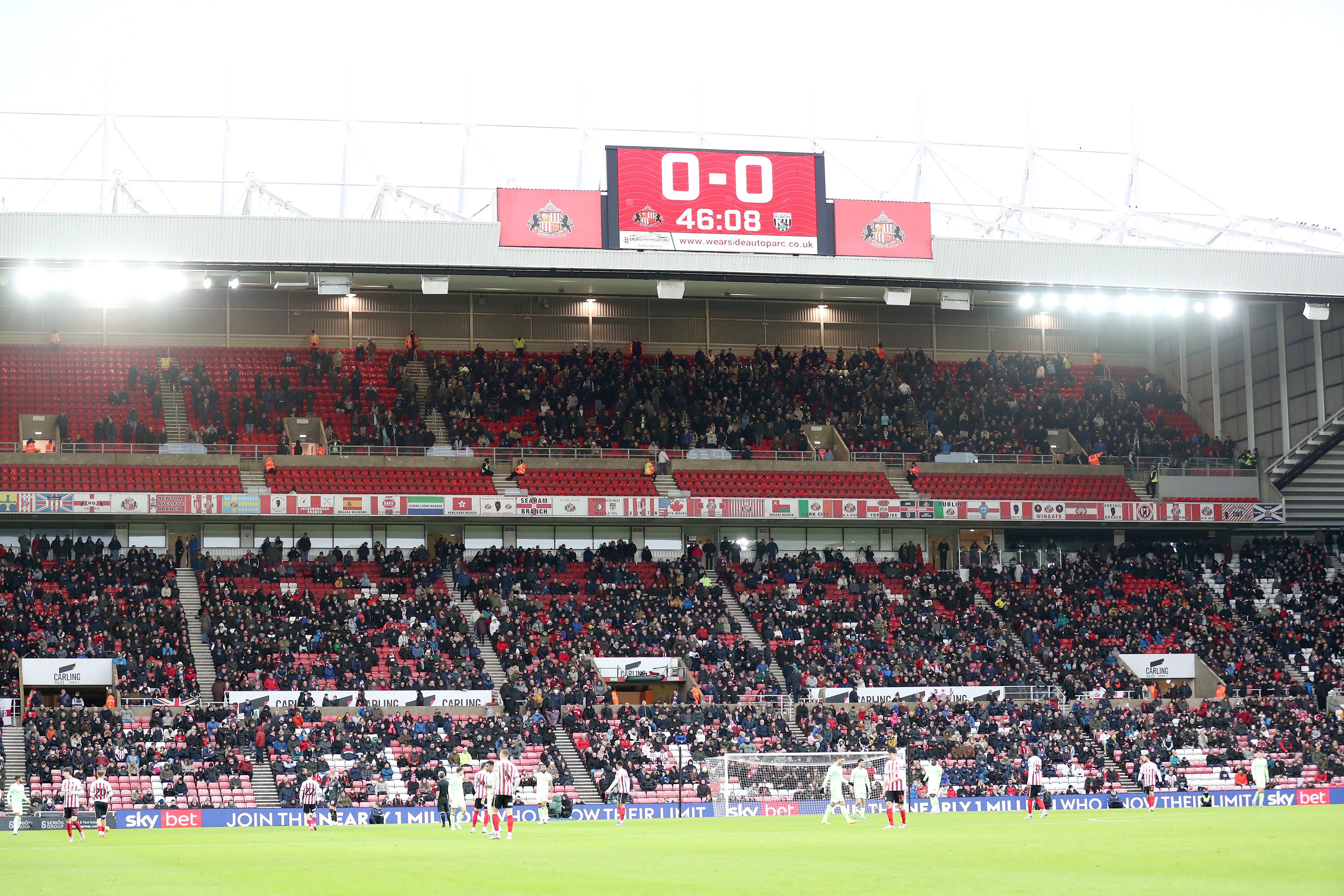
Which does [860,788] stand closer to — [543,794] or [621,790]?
[621,790]

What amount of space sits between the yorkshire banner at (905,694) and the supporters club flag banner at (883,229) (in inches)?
560

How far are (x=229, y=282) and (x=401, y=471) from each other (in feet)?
31.2

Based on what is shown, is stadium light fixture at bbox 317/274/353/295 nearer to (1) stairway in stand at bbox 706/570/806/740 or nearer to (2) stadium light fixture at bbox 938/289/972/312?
(1) stairway in stand at bbox 706/570/806/740

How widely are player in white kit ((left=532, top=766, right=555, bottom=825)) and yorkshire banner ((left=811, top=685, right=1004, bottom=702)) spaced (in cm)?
1082

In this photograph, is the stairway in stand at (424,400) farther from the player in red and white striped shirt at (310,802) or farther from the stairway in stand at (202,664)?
the player in red and white striped shirt at (310,802)

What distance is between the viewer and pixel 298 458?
5278 centimetres

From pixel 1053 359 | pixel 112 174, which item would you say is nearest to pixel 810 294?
pixel 1053 359

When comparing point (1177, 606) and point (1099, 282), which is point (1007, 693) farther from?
point (1099, 282)

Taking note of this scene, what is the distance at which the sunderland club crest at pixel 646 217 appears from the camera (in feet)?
149

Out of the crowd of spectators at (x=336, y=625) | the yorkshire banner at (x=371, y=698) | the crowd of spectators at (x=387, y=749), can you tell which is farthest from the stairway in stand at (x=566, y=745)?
the yorkshire banner at (x=371, y=698)

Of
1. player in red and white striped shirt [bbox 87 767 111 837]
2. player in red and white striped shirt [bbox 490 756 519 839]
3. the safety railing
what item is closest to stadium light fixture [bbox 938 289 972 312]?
the safety railing

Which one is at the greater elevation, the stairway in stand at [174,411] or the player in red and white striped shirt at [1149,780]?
the stairway in stand at [174,411]

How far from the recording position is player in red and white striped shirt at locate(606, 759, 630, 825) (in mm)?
36125

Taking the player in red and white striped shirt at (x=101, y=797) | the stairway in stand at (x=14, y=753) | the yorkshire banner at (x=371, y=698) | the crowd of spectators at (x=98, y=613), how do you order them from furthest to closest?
the yorkshire banner at (x=371, y=698) < the crowd of spectators at (x=98, y=613) < the stairway in stand at (x=14, y=753) < the player in red and white striped shirt at (x=101, y=797)
